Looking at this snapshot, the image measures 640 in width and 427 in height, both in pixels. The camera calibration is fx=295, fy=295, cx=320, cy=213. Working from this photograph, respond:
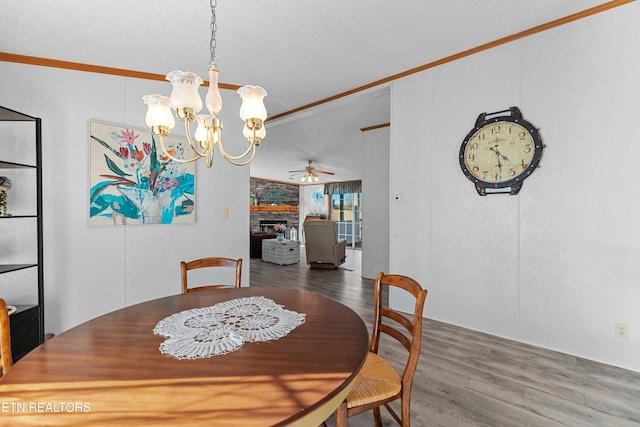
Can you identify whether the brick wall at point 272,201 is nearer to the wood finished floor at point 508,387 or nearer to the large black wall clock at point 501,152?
the large black wall clock at point 501,152

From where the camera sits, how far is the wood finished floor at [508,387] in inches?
65.5

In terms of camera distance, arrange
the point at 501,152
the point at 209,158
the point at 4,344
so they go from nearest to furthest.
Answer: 1. the point at 4,344
2. the point at 209,158
3. the point at 501,152

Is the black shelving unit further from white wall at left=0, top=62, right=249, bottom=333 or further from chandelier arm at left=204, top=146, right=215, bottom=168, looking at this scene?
chandelier arm at left=204, top=146, right=215, bottom=168

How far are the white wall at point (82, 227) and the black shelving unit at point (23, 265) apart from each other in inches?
5.6

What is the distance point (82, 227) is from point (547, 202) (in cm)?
422

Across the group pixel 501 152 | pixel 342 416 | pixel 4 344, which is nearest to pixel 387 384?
pixel 342 416

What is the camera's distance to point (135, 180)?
9.92ft

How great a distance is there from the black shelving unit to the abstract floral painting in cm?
45

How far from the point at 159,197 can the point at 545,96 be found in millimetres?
3777

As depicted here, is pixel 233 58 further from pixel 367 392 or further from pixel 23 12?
pixel 367 392

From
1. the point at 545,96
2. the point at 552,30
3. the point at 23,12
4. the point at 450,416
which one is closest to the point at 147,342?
the point at 450,416

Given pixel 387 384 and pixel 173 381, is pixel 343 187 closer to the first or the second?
pixel 387 384

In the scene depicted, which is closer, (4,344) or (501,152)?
(4,344)

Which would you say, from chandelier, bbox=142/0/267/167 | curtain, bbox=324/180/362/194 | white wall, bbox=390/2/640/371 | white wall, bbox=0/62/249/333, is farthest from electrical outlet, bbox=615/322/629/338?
curtain, bbox=324/180/362/194
